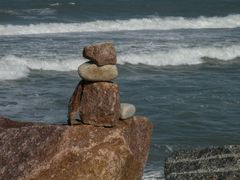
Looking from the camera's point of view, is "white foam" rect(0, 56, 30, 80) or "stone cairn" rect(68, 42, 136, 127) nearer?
"stone cairn" rect(68, 42, 136, 127)

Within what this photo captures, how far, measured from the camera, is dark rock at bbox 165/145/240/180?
24.6 ft

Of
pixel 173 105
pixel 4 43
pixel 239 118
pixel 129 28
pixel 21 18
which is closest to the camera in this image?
pixel 239 118

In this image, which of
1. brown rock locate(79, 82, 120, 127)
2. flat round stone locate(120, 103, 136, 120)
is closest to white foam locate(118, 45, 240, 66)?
flat round stone locate(120, 103, 136, 120)

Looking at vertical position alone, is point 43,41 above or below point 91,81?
below

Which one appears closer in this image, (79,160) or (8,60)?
(79,160)

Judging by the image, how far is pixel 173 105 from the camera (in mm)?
13156

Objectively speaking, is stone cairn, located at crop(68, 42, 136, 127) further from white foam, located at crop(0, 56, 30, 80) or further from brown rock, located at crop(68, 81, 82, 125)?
white foam, located at crop(0, 56, 30, 80)

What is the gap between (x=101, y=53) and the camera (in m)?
7.41

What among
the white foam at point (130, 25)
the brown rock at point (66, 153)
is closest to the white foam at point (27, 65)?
the white foam at point (130, 25)

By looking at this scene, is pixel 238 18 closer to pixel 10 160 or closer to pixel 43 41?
pixel 43 41

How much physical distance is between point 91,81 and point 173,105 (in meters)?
5.86

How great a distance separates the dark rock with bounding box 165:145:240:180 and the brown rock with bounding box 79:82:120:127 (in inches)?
37.9

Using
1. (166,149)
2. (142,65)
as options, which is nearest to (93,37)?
(142,65)

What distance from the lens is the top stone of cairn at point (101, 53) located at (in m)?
7.39
